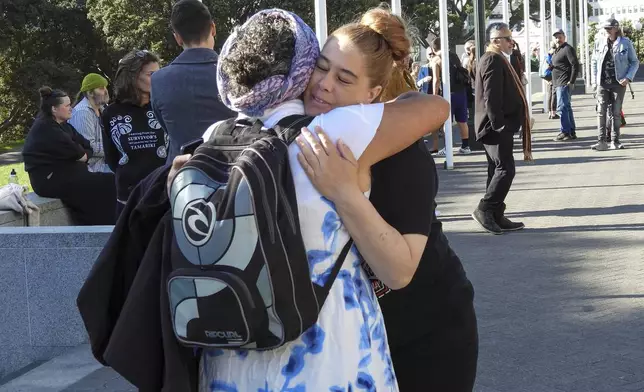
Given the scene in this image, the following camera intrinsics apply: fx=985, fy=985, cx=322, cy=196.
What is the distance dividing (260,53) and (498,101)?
713cm

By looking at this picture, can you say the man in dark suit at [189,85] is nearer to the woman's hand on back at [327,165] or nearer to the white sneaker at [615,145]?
the woman's hand on back at [327,165]

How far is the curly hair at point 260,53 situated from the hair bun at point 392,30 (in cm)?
32

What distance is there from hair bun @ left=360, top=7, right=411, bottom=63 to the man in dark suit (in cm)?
272

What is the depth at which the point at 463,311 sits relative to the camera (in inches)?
113

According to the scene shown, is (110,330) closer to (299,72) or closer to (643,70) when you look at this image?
(299,72)

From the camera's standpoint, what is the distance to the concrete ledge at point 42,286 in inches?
235

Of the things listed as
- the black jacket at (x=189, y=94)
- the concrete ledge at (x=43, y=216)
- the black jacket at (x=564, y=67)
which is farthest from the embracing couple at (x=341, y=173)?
the black jacket at (x=564, y=67)

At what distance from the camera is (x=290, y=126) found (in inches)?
88.2

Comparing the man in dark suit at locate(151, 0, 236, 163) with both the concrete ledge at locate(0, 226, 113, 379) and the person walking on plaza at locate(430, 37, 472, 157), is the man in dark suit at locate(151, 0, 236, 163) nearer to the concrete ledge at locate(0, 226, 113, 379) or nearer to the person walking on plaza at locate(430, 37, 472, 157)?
the concrete ledge at locate(0, 226, 113, 379)

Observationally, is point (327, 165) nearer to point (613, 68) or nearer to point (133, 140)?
point (133, 140)

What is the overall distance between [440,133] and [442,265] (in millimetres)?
16187

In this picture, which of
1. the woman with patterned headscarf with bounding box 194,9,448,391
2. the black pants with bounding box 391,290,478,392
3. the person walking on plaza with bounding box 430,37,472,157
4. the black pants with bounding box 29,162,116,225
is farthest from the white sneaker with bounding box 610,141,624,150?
the woman with patterned headscarf with bounding box 194,9,448,391

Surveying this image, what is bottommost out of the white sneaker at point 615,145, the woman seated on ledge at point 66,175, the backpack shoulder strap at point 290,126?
the white sneaker at point 615,145

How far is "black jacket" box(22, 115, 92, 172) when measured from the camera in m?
7.96
